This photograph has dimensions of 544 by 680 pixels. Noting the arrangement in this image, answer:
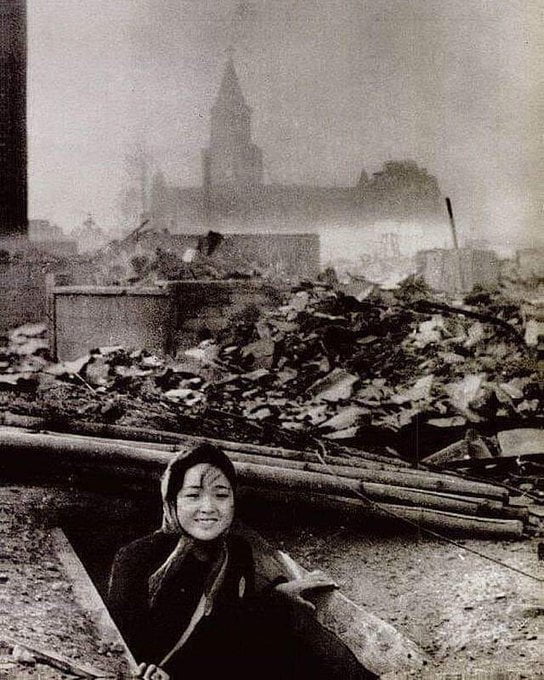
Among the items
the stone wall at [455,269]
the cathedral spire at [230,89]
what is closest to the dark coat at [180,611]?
the stone wall at [455,269]

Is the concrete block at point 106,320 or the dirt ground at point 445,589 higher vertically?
the concrete block at point 106,320

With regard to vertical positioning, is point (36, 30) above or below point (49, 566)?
above

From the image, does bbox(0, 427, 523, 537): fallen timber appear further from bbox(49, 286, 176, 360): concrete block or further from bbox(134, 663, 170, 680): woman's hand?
bbox(134, 663, 170, 680): woman's hand

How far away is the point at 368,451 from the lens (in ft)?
11.4

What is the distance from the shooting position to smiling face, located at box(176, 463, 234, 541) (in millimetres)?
2953

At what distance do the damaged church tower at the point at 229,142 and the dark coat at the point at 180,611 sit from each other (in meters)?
1.80

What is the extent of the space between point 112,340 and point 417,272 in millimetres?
1619

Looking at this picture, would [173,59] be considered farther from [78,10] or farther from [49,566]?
[49,566]

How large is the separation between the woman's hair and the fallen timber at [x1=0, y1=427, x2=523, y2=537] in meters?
0.21

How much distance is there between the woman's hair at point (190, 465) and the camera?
9.74ft

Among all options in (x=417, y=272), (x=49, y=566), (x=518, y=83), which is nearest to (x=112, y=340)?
(x=49, y=566)

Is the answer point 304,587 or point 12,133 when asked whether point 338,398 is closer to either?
point 304,587

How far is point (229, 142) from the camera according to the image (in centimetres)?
356

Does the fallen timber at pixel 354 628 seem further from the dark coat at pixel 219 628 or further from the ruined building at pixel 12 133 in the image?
the ruined building at pixel 12 133
